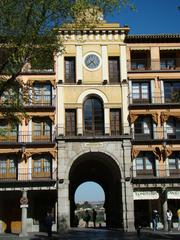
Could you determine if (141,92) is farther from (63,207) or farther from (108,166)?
(63,207)

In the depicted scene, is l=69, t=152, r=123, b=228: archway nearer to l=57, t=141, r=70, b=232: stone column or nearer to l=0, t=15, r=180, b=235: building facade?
l=0, t=15, r=180, b=235: building facade

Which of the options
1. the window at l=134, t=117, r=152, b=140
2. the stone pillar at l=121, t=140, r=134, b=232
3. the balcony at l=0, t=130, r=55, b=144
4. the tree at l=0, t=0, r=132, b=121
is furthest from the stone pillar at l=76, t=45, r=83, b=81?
the tree at l=0, t=0, r=132, b=121

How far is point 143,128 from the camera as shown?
38812 mm

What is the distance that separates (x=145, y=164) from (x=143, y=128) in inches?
119

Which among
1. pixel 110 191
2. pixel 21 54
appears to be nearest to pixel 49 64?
pixel 21 54

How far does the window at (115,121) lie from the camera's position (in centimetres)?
3834

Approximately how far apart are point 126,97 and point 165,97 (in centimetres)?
340

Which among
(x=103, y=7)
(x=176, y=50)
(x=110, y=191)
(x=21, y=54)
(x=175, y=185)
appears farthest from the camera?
(x=110, y=191)

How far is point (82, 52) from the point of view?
39312 millimetres

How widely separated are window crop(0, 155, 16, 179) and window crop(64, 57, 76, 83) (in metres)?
8.08

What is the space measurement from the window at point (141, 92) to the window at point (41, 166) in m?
8.91

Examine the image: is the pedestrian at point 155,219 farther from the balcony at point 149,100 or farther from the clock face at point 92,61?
the clock face at point 92,61

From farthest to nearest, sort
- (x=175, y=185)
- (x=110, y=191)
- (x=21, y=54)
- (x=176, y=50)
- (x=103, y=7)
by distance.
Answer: (x=110, y=191)
(x=176, y=50)
(x=175, y=185)
(x=103, y=7)
(x=21, y=54)

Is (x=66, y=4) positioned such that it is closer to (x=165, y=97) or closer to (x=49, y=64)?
(x=49, y=64)
